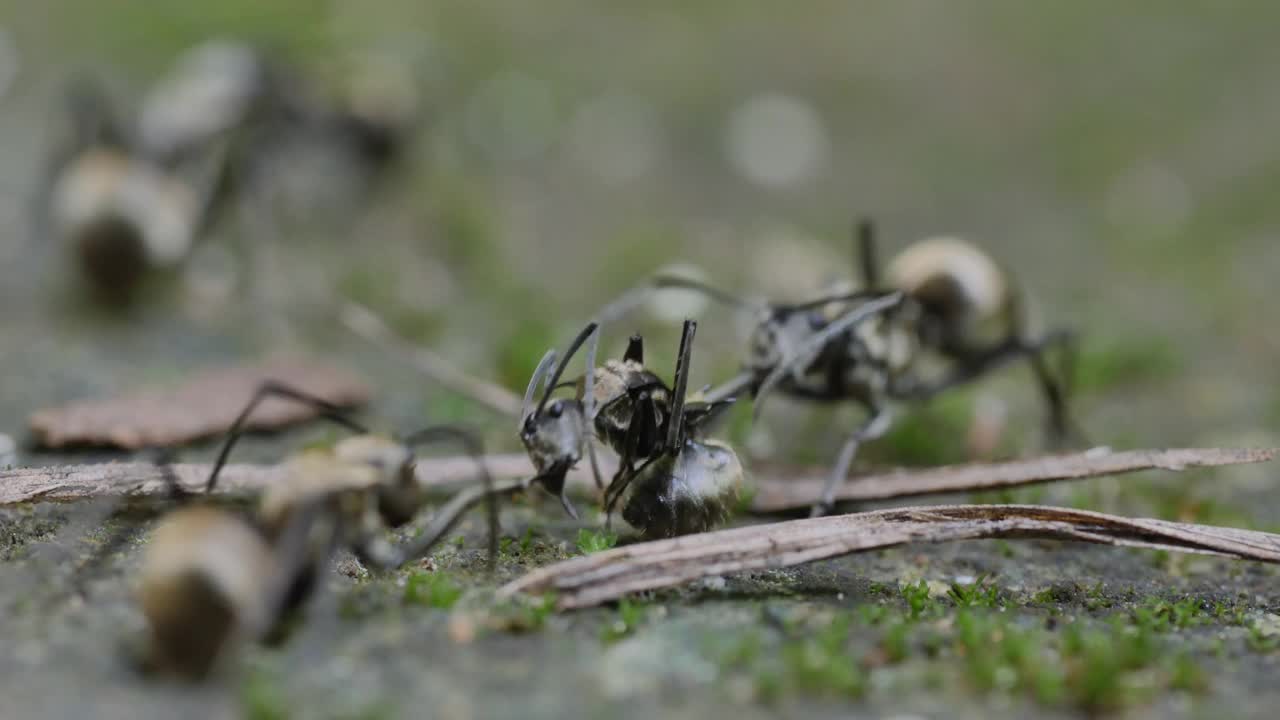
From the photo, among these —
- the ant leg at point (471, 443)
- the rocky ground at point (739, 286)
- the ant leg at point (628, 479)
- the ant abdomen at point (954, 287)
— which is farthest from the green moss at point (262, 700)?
the ant abdomen at point (954, 287)

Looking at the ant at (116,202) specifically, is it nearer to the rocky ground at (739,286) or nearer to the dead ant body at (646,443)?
the rocky ground at (739,286)

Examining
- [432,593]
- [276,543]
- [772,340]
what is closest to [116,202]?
[772,340]

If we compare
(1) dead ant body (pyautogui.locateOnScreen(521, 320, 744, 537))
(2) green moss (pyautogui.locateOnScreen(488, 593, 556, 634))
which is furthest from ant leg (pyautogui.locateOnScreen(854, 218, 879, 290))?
(2) green moss (pyautogui.locateOnScreen(488, 593, 556, 634))

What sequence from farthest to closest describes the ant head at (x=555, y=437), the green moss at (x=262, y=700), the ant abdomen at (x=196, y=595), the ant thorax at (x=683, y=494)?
the ant thorax at (x=683, y=494), the ant head at (x=555, y=437), the ant abdomen at (x=196, y=595), the green moss at (x=262, y=700)

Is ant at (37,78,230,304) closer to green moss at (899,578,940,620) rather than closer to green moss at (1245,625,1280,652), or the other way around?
green moss at (899,578,940,620)

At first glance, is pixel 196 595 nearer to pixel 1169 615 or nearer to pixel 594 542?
pixel 594 542
